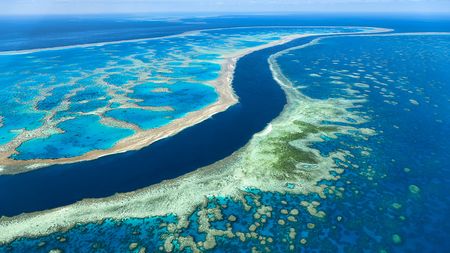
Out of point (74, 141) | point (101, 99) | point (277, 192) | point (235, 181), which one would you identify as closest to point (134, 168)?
point (74, 141)

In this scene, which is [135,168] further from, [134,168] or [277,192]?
[277,192]

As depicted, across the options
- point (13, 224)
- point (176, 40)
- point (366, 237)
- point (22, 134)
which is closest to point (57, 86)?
point (22, 134)

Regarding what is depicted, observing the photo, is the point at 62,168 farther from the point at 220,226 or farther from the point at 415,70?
the point at 415,70

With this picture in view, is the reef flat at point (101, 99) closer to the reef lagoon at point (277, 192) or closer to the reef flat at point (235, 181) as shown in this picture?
the reef lagoon at point (277, 192)

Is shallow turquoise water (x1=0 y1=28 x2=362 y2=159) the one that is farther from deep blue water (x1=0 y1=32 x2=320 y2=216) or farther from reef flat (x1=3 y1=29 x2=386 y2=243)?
reef flat (x1=3 y1=29 x2=386 y2=243)

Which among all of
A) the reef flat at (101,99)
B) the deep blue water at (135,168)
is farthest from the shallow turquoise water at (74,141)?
the deep blue water at (135,168)
